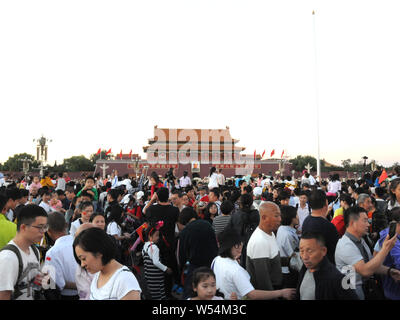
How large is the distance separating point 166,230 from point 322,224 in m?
1.97

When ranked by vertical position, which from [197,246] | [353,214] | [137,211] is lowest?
[197,246]

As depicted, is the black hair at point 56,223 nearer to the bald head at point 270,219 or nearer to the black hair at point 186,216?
the black hair at point 186,216

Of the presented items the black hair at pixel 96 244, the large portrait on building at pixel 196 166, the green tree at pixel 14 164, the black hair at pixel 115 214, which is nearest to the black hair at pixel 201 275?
the black hair at pixel 96 244

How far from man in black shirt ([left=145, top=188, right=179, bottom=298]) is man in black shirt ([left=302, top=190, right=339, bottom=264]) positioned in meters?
1.70

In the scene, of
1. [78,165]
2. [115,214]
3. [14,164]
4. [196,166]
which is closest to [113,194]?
[115,214]

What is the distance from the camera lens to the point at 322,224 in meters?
3.15

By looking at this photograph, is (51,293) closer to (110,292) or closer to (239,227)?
(110,292)

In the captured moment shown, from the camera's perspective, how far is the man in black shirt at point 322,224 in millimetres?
3074

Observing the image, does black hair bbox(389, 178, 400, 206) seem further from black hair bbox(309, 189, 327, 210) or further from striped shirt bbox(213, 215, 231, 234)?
striped shirt bbox(213, 215, 231, 234)

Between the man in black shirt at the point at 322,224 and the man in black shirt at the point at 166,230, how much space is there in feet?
5.57

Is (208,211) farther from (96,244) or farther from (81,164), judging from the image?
(81,164)

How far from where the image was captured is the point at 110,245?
204 centimetres

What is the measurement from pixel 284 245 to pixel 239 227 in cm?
107
